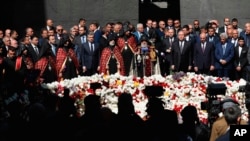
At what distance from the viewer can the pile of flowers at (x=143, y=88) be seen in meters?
13.3

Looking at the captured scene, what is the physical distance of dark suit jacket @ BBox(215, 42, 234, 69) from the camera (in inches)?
692

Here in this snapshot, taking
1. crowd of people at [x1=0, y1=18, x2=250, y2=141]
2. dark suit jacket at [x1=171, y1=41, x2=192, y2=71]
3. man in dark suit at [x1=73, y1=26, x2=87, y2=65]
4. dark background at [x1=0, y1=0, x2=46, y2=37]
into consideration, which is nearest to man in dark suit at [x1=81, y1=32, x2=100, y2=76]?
crowd of people at [x1=0, y1=18, x2=250, y2=141]

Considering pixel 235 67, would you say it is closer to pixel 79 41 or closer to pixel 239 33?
pixel 239 33

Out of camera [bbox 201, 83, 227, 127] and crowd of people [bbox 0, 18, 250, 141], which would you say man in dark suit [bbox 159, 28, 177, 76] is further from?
camera [bbox 201, 83, 227, 127]

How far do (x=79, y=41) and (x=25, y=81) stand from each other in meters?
5.18

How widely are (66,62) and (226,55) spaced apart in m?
4.27

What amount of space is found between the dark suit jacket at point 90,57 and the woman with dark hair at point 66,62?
111 centimetres

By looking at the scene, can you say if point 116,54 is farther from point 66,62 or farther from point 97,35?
point 97,35

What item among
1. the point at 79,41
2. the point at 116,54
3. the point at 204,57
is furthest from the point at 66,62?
the point at 204,57

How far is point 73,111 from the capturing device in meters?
9.08

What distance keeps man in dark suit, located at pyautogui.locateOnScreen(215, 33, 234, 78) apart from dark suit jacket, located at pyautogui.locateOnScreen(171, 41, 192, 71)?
80 centimetres

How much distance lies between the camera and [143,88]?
13938mm

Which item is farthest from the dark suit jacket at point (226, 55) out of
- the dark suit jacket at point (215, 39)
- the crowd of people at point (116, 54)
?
the dark suit jacket at point (215, 39)

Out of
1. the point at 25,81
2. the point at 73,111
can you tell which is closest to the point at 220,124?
the point at 73,111
